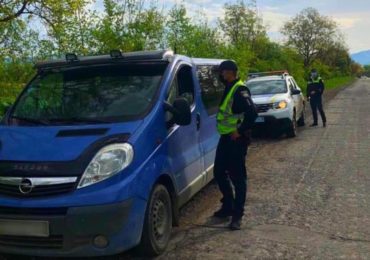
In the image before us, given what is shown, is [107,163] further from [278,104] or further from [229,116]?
[278,104]

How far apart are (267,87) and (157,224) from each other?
31.5 ft

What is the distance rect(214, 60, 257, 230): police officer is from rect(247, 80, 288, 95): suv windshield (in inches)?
312

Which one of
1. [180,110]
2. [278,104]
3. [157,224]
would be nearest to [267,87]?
[278,104]

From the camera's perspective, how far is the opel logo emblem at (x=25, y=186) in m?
3.79

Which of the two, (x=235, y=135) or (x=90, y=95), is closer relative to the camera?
(x=90, y=95)

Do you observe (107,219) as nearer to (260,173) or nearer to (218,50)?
(260,173)

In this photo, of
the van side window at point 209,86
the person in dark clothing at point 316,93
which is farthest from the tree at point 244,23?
the van side window at point 209,86

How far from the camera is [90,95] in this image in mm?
4863

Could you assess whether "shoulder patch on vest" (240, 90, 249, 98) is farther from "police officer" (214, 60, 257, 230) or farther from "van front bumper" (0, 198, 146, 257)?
"van front bumper" (0, 198, 146, 257)

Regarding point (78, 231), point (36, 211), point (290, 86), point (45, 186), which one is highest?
point (290, 86)

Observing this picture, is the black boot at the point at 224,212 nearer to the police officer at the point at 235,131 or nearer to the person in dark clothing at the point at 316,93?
the police officer at the point at 235,131

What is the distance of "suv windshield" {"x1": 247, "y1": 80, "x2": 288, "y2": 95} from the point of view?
13200mm

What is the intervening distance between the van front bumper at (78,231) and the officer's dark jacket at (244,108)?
178 centimetres

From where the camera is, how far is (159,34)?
1159cm
